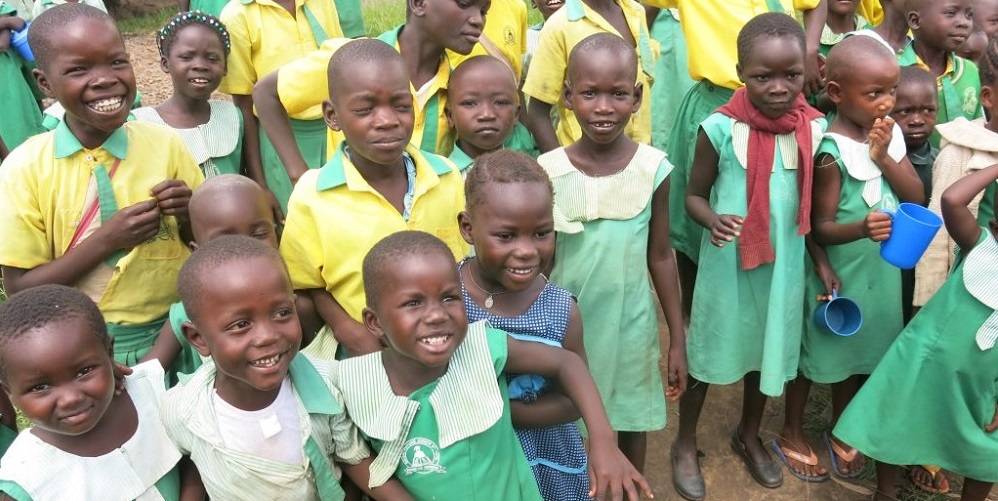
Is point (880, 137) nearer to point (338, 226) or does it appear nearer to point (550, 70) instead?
point (550, 70)

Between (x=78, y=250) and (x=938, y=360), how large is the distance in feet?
7.96

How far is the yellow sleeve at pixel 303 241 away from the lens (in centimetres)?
202

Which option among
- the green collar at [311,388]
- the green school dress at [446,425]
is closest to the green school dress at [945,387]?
the green school dress at [446,425]

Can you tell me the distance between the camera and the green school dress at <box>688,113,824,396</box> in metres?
2.55

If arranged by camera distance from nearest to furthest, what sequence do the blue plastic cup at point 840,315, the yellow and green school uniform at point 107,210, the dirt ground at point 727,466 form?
the yellow and green school uniform at point 107,210
the blue plastic cup at point 840,315
the dirt ground at point 727,466

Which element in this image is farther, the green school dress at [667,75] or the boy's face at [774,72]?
the green school dress at [667,75]

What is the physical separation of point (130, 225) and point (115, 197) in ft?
0.39

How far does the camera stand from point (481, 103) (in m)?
2.46

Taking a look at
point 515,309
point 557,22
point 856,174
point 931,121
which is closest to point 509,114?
point 557,22

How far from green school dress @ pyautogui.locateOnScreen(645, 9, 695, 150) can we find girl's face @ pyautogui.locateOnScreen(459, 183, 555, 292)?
6.68ft

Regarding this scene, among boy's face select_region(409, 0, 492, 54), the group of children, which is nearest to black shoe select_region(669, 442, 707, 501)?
the group of children

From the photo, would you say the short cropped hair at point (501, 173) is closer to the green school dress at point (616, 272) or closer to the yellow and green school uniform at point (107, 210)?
the green school dress at point (616, 272)

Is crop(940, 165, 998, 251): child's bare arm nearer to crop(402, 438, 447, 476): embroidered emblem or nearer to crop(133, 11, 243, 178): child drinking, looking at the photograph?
crop(402, 438, 447, 476): embroidered emblem

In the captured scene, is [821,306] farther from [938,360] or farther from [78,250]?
[78,250]
